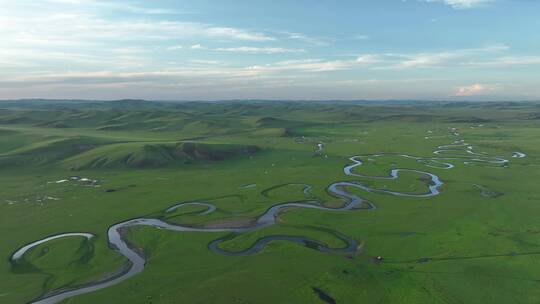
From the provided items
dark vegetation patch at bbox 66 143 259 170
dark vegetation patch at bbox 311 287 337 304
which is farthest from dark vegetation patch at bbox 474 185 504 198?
dark vegetation patch at bbox 66 143 259 170

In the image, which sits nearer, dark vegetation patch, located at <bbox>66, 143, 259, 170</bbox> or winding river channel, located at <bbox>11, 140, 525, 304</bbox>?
winding river channel, located at <bbox>11, 140, 525, 304</bbox>

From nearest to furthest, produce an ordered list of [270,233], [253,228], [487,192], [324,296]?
[324,296], [270,233], [253,228], [487,192]

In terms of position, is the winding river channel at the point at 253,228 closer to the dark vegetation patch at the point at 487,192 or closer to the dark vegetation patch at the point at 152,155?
the dark vegetation patch at the point at 487,192

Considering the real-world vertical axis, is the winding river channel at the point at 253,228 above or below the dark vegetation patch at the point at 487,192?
below

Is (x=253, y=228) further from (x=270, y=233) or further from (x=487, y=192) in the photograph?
(x=487, y=192)

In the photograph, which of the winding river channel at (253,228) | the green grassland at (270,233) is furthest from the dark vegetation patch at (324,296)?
the winding river channel at (253,228)

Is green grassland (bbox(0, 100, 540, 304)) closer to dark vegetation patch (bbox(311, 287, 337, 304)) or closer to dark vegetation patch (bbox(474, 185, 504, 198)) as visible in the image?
dark vegetation patch (bbox(474, 185, 504, 198))

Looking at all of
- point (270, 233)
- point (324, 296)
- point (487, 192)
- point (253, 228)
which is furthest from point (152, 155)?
point (324, 296)

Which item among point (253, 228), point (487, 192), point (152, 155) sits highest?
point (152, 155)

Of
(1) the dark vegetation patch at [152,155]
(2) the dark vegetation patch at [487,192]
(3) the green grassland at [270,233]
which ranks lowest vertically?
(3) the green grassland at [270,233]

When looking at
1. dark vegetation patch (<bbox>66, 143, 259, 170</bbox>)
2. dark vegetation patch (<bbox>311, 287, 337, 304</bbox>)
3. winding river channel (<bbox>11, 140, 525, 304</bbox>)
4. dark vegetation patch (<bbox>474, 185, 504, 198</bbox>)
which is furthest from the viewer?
dark vegetation patch (<bbox>66, 143, 259, 170</bbox>)

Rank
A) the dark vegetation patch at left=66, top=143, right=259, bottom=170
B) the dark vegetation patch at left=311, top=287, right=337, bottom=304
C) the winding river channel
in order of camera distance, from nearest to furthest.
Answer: the dark vegetation patch at left=311, top=287, right=337, bottom=304 < the winding river channel < the dark vegetation patch at left=66, top=143, right=259, bottom=170

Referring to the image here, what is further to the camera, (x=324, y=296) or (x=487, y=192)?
(x=487, y=192)
